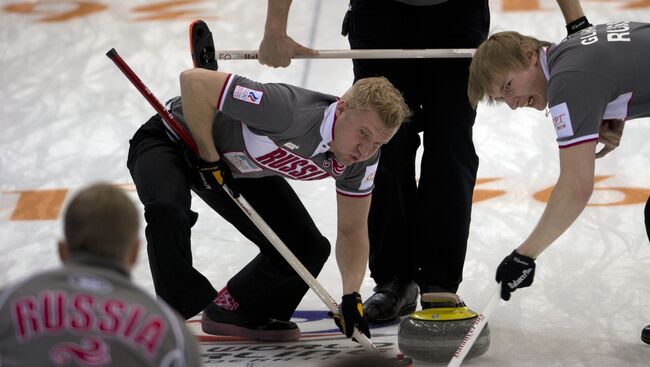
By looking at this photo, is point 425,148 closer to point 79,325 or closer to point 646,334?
point 646,334

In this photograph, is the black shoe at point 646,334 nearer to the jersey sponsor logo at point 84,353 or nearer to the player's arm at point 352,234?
the player's arm at point 352,234

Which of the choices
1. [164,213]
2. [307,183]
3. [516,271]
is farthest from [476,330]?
[307,183]

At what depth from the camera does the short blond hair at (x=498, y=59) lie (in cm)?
242

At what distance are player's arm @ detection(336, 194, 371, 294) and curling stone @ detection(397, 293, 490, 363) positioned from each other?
0.65ft

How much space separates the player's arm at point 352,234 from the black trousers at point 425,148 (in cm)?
22

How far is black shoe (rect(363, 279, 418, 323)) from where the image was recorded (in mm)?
3076

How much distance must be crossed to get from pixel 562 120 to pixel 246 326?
46.2 inches

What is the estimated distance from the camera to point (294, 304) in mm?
3053

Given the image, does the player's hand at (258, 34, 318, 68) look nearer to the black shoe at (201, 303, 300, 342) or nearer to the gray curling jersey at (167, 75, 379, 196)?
the gray curling jersey at (167, 75, 379, 196)

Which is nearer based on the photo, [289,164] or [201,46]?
[289,164]

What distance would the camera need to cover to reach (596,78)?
2.33m

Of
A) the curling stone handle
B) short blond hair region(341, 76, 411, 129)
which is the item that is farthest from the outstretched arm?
the curling stone handle

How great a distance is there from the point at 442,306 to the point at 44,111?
2689 mm

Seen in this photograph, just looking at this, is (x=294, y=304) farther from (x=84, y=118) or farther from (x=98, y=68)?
(x=98, y=68)
